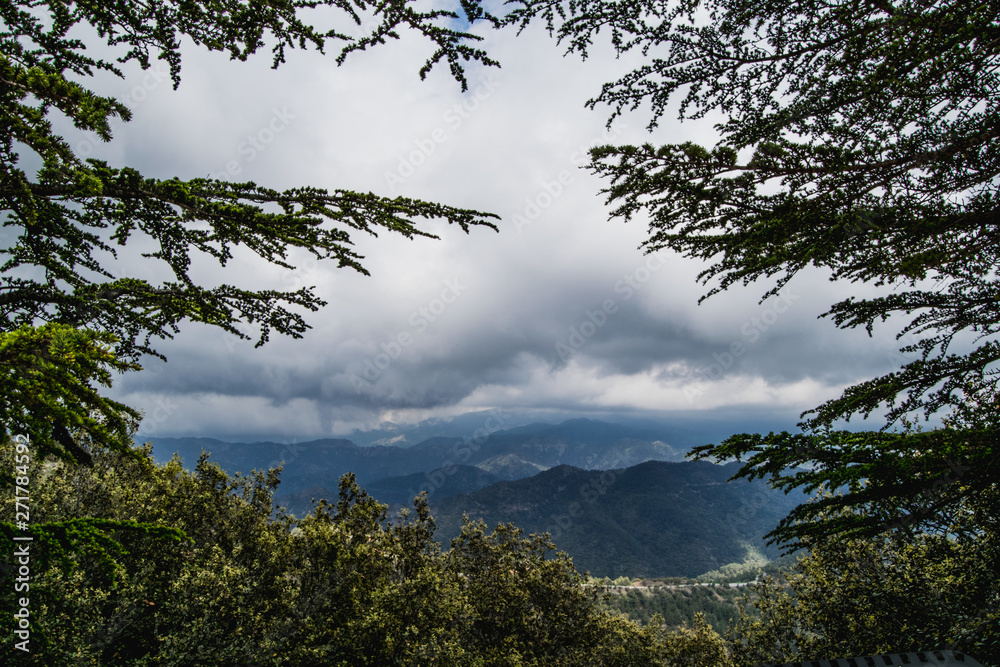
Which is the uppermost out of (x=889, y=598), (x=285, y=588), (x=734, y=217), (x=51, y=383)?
(x=734, y=217)

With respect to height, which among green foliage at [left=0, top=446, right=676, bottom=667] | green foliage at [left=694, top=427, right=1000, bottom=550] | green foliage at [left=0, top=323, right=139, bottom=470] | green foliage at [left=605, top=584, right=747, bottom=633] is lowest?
green foliage at [left=605, top=584, right=747, bottom=633]

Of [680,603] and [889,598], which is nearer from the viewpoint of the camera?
[889,598]

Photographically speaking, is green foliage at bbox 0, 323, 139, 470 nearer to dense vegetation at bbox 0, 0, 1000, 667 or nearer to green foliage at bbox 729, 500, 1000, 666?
dense vegetation at bbox 0, 0, 1000, 667

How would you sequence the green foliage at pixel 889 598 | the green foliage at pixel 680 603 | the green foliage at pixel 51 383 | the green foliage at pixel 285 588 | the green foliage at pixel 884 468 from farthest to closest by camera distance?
1. the green foliage at pixel 680 603
2. the green foliage at pixel 285 588
3. the green foliage at pixel 889 598
4. the green foliage at pixel 884 468
5. the green foliage at pixel 51 383

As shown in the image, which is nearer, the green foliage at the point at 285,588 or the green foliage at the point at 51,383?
the green foliage at the point at 51,383

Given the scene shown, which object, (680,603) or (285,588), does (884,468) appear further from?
(680,603)

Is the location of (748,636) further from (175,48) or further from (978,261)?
(175,48)

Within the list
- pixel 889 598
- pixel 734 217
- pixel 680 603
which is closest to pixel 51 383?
pixel 734 217

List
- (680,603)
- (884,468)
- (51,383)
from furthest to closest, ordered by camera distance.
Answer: (680,603) < (884,468) < (51,383)

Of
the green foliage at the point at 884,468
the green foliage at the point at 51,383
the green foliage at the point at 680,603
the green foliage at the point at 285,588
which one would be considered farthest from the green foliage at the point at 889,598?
the green foliage at the point at 680,603

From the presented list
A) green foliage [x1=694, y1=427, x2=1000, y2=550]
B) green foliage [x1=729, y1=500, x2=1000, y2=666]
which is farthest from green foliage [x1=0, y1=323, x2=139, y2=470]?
green foliage [x1=729, y1=500, x2=1000, y2=666]

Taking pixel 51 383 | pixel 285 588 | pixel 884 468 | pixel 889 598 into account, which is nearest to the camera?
pixel 51 383

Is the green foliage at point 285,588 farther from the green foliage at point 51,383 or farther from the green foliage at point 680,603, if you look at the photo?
the green foliage at point 680,603

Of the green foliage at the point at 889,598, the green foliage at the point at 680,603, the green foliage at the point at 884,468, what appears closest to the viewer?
the green foliage at the point at 884,468
